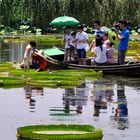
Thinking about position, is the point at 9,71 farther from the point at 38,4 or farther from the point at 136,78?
the point at 38,4

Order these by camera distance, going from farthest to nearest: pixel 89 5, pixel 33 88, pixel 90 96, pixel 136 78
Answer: pixel 89 5 → pixel 136 78 → pixel 33 88 → pixel 90 96

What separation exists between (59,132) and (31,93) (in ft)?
19.3

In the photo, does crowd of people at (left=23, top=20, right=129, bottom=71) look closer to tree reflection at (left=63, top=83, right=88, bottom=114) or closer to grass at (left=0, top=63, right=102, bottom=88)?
grass at (left=0, top=63, right=102, bottom=88)

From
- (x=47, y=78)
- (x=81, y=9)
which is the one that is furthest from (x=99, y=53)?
(x=81, y=9)

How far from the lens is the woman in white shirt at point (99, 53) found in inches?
832

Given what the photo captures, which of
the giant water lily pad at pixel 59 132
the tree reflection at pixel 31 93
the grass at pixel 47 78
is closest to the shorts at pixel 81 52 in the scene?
the grass at pixel 47 78

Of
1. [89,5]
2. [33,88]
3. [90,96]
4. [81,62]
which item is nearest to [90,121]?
[90,96]

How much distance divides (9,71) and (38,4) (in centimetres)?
4546

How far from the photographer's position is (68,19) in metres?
28.3

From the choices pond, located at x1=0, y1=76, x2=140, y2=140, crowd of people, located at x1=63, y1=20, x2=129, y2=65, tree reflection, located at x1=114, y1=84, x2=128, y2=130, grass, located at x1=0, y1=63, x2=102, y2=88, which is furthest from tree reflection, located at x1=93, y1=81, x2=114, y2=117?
crowd of people, located at x1=63, y1=20, x2=129, y2=65

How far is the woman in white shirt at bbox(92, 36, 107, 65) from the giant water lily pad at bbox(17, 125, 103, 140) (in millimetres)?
10334

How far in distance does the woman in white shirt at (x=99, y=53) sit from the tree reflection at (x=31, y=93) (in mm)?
4156

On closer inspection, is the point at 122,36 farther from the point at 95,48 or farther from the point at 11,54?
the point at 11,54

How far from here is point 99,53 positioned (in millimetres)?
21266
